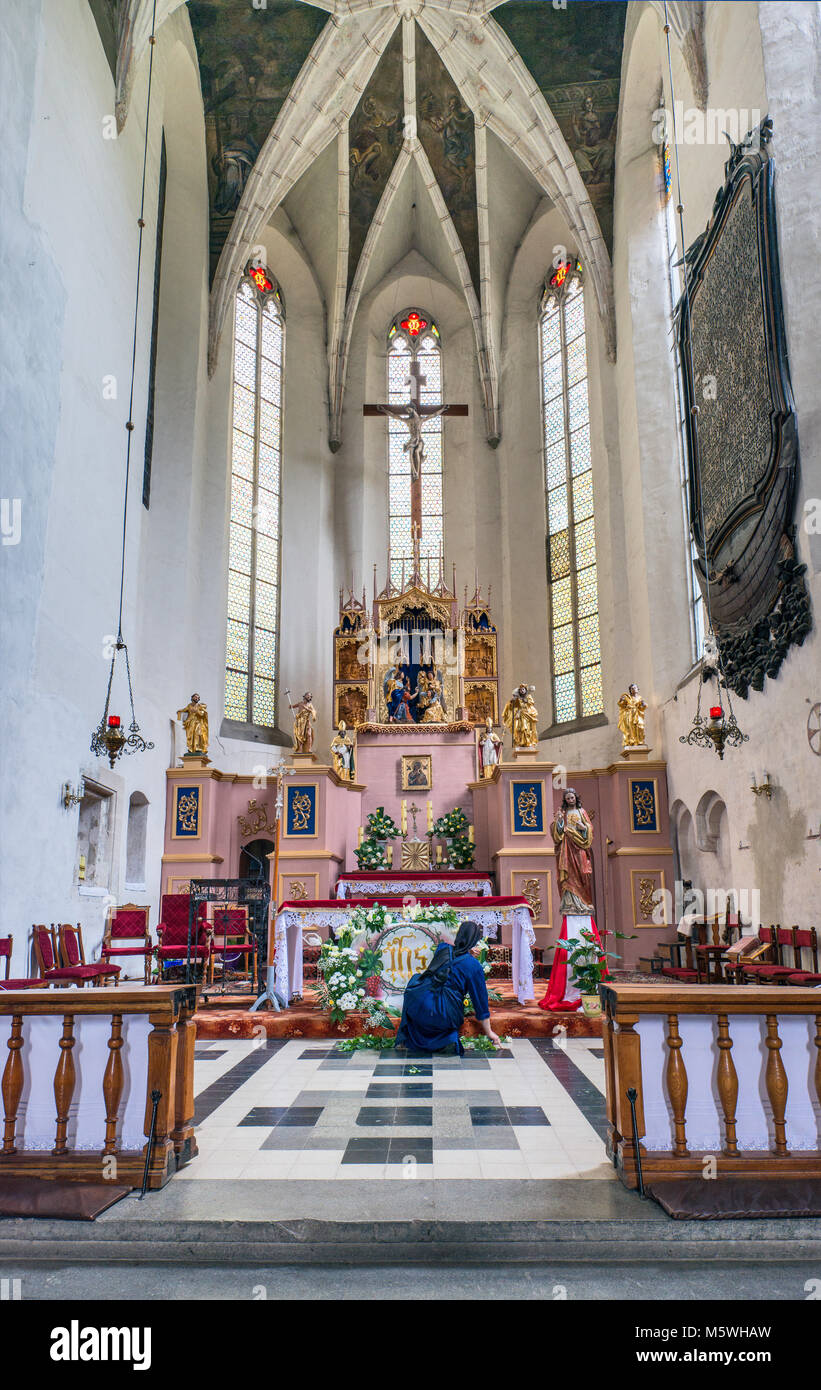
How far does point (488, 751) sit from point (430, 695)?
1.80 meters

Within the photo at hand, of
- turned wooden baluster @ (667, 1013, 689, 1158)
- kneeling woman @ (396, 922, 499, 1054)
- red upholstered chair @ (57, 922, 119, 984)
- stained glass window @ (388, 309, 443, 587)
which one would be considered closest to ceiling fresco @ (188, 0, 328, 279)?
stained glass window @ (388, 309, 443, 587)

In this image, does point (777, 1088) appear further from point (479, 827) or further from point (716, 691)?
point (479, 827)

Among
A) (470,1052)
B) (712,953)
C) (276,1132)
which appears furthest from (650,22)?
(276,1132)

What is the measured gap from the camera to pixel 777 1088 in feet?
13.1

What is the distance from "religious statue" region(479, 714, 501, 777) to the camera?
15.2 metres

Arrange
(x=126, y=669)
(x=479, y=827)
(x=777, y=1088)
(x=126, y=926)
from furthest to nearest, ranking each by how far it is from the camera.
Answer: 1. (x=479, y=827)
2. (x=126, y=669)
3. (x=126, y=926)
4. (x=777, y=1088)

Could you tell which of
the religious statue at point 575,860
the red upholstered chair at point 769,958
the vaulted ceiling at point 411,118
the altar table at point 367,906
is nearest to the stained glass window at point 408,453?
the vaulted ceiling at point 411,118

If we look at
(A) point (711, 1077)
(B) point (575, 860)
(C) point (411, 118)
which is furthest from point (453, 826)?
(C) point (411, 118)

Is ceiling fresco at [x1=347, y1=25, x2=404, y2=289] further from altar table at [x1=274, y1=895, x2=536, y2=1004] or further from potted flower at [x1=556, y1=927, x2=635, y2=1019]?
potted flower at [x1=556, y1=927, x2=635, y2=1019]

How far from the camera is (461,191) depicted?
19438 millimetres

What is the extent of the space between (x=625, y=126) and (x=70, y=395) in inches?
458

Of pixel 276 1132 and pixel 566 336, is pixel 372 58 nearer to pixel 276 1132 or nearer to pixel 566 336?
pixel 566 336

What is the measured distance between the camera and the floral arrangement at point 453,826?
48.9ft

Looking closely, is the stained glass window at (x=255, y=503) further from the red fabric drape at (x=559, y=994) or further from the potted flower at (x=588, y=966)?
the potted flower at (x=588, y=966)
